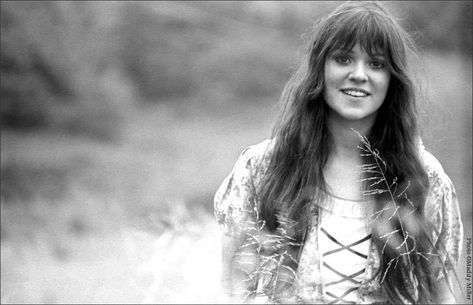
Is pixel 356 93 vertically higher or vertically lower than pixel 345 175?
higher

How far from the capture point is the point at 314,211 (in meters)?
1.92

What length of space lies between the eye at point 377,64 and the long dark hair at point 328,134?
0.02 m

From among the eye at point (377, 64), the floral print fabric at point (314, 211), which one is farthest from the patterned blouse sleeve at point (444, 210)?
the eye at point (377, 64)

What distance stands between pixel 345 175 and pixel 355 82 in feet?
0.85

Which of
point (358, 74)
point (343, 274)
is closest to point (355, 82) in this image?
point (358, 74)

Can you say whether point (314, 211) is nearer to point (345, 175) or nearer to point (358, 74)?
point (345, 175)

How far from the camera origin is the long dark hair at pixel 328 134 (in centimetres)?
189

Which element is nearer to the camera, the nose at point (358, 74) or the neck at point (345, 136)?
the nose at point (358, 74)

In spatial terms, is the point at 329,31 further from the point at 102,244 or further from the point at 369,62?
the point at 102,244

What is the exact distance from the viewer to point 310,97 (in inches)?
79.6

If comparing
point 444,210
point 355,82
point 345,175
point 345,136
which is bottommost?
point 444,210

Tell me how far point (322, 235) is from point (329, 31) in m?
0.52

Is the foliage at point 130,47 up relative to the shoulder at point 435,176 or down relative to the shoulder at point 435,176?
up

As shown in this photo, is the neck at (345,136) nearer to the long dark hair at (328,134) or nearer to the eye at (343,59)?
the long dark hair at (328,134)
